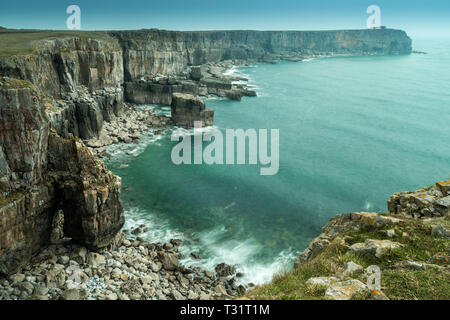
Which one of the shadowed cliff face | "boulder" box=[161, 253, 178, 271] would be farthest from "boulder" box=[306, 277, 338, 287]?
the shadowed cliff face

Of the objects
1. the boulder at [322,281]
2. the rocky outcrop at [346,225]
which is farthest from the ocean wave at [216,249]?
the boulder at [322,281]

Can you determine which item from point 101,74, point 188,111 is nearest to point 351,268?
point 188,111

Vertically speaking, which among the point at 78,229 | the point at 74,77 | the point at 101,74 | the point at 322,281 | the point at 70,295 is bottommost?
the point at 70,295

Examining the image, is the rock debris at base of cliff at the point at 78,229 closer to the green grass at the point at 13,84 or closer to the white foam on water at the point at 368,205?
the green grass at the point at 13,84

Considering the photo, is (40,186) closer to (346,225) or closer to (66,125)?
(66,125)

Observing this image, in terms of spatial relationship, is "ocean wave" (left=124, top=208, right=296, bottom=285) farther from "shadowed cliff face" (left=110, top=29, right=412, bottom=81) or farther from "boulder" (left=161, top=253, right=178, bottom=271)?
"shadowed cliff face" (left=110, top=29, right=412, bottom=81)
